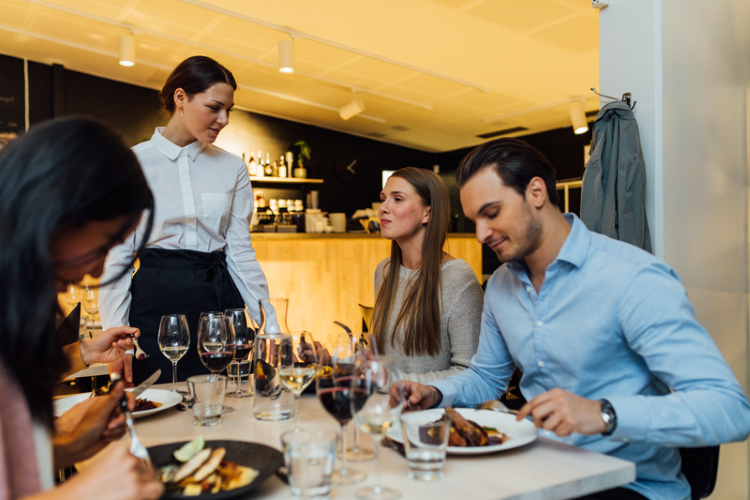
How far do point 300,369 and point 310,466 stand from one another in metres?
0.35

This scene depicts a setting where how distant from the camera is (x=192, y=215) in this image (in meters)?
2.07

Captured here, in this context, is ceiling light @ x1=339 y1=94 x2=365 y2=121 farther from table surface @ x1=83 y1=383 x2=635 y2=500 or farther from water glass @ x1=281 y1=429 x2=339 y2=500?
water glass @ x1=281 y1=429 x2=339 y2=500

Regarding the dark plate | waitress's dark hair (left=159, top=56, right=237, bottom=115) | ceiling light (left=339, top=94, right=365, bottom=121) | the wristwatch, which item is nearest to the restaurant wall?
the wristwatch

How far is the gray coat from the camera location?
2.06 meters

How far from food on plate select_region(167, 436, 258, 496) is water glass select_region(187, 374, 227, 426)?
0.84ft

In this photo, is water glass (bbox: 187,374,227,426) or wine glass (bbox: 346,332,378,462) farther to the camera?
water glass (bbox: 187,374,227,426)

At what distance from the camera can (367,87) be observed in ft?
21.2

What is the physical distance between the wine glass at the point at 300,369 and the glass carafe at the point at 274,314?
19 cm

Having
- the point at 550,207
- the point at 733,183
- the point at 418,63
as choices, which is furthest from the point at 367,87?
the point at 550,207

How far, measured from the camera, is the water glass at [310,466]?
31.7 inches

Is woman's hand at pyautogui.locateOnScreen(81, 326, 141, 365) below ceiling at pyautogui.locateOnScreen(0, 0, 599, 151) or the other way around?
below

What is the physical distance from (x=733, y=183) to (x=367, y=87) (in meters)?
4.56

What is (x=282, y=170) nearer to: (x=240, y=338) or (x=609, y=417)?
(x=240, y=338)

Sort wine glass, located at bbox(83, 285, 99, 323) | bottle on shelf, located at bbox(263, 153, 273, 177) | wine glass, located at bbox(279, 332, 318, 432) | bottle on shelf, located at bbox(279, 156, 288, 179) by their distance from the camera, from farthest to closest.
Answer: bottle on shelf, located at bbox(279, 156, 288, 179) < bottle on shelf, located at bbox(263, 153, 273, 177) < wine glass, located at bbox(83, 285, 99, 323) < wine glass, located at bbox(279, 332, 318, 432)
